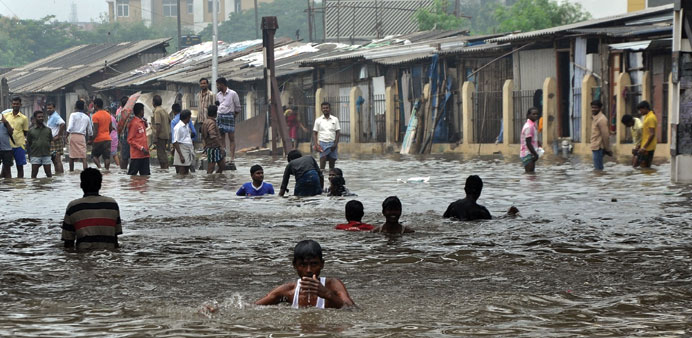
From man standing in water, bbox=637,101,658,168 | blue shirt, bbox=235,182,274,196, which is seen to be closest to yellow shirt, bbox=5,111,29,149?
blue shirt, bbox=235,182,274,196

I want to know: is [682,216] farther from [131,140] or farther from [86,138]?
[86,138]

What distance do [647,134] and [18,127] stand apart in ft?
33.3

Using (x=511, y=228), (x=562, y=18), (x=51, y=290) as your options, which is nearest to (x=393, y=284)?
(x=51, y=290)

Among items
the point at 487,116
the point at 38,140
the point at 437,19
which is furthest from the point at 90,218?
the point at 437,19

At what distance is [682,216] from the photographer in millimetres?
11172

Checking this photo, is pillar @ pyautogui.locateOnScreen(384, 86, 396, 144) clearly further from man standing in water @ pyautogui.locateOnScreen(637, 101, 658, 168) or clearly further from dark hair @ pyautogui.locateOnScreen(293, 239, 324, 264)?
dark hair @ pyautogui.locateOnScreen(293, 239, 324, 264)

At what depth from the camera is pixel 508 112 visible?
2762 centimetres

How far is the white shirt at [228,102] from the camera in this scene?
19875mm

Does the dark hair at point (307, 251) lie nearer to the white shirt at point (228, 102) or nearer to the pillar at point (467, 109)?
the white shirt at point (228, 102)

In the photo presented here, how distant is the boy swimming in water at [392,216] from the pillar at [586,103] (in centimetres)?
1609

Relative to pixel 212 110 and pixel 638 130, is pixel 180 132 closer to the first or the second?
pixel 212 110

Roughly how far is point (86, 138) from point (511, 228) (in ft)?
40.5

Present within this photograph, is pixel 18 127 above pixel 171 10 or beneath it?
beneath

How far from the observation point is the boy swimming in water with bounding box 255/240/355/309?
596 centimetres
